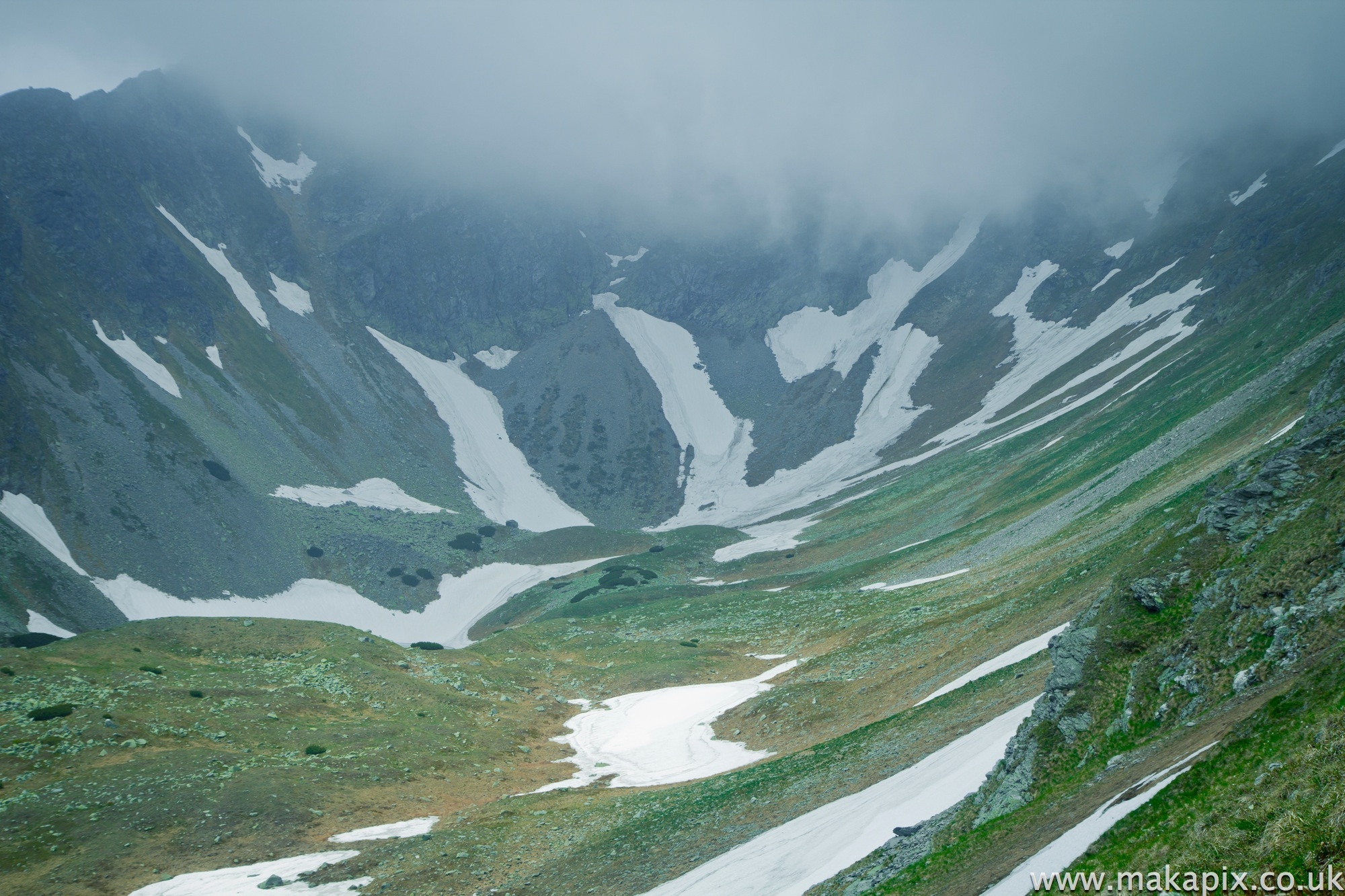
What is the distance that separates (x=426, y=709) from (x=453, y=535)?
68398 millimetres

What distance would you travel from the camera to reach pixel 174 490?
8750 cm

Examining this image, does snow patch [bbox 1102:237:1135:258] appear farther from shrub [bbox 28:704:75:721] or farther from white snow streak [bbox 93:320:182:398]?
shrub [bbox 28:704:75:721]

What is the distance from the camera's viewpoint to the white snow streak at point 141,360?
102 metres

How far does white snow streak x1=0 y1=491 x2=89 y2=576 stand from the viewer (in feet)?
243

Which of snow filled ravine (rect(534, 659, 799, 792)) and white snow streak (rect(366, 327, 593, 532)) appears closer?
snow filled ravine (rect(534, 659, 799, 792))

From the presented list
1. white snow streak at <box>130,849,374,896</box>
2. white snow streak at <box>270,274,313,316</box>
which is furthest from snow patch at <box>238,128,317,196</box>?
white snow streak at <box>130,849,374,896</box>

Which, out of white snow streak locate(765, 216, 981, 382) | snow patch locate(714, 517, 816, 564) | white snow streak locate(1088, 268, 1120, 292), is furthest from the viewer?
white snow streak locate(765, 216, 981, 382)

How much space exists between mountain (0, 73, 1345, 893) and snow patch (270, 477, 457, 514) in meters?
0.58

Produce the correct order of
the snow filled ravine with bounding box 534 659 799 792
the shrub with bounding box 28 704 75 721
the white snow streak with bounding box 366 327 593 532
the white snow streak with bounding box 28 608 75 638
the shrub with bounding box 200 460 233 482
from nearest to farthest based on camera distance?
1. the shrub with bounding box 28 704 75 721
2. the snow filled ravine with bounding box 534 659 799 792
3. the white snow streak with bounding box 28 608 75 638
4. the shrub with bounding box 200 460 233 482
5. the white snow streak with bounding box 366 327 593 532

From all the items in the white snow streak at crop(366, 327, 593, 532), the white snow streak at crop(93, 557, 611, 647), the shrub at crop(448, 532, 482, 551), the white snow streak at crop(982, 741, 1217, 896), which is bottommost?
the white snow streak at crop(982, 741, 1217, 896)

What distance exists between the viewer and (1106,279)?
13912 cm

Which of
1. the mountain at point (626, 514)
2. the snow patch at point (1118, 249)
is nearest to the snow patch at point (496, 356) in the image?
the mountain at point (626, 514)

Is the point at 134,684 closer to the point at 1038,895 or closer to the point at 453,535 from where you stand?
the point at 1038,895

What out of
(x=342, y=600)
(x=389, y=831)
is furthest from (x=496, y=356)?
(x=389, y=831)
